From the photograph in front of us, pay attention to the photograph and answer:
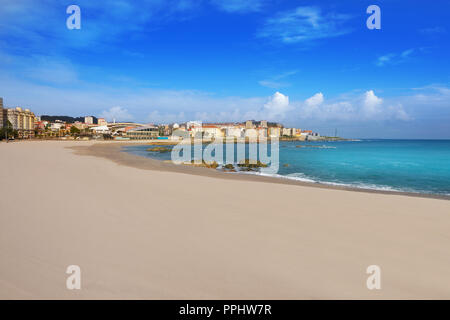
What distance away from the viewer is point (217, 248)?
4.25 meters

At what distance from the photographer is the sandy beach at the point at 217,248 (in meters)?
3.14

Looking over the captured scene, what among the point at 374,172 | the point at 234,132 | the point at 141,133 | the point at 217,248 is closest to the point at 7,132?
the point at 141,133

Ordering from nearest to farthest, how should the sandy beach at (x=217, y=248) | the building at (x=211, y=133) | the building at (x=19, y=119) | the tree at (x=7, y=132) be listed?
the sandy beach at (x=217, y=248), the tree at (x=7, y=132), the building at (x=19, y=119), the building at (x=211, y=133)

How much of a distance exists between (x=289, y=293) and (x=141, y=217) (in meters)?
3.99

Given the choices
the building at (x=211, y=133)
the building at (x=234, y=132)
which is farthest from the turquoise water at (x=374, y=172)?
the building at (x=234, y=132)

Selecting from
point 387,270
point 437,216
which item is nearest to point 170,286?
point 387,270

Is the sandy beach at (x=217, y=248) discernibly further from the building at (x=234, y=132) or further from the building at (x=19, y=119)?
the building at (x=234, y=132)

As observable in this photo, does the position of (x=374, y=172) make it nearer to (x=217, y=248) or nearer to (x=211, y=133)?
(x=217, y=248)

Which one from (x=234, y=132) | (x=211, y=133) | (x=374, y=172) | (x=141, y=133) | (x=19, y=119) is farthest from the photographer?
(x=234, y=132)

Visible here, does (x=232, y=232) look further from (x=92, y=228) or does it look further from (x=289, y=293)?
(x=92, y=228)

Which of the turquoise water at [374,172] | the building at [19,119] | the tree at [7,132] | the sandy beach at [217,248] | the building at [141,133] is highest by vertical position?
the building at [19,119]

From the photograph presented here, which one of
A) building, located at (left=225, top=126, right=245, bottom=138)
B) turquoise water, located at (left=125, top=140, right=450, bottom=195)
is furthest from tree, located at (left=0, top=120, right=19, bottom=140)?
building, located at (left=225, top=126, right=245, bottom=138)

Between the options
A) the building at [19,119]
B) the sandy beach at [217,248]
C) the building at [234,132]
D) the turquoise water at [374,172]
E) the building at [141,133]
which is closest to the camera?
the sandy beach at [217,248]

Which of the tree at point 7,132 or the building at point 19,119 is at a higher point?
the building at point 19,119
